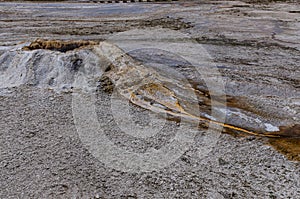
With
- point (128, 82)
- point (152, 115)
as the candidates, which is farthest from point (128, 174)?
point (128, 82)

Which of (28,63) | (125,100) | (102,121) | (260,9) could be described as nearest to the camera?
(102,121)

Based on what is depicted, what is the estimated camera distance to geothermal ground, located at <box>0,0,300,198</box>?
159 inches

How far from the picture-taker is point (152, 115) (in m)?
5.62

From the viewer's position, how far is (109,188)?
393 cm

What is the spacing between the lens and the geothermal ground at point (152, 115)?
4031 millimetres

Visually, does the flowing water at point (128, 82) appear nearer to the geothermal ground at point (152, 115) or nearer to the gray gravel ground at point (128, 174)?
the geothermal ground at point (152, 115)

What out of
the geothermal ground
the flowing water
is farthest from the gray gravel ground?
the flowing water

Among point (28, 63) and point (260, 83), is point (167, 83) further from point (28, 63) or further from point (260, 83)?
point (28, 63)

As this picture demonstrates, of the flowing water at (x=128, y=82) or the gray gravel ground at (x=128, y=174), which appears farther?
the flowing water at (x=128, y=82)

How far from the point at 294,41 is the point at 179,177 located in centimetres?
707

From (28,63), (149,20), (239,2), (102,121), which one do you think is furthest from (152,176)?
(239,2)

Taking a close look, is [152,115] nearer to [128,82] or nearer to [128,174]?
[128,82]

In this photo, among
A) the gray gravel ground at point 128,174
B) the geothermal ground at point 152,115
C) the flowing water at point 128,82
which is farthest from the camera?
the flowing water at point 128,82

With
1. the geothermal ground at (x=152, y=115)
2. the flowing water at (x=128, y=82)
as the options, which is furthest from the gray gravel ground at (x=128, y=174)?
the flowing water at (x=128, y=82)
